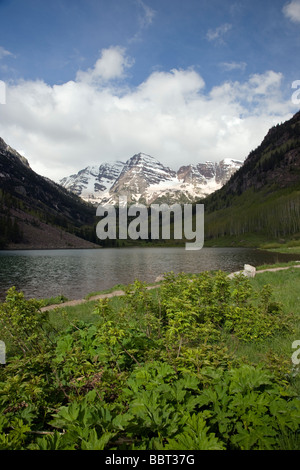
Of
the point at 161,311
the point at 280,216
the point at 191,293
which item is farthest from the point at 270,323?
the point at 280,216

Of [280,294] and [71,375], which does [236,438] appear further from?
[280,294]

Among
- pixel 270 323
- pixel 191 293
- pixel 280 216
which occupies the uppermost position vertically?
pixel 280 216

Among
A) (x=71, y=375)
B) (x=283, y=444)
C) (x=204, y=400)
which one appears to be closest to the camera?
(x=283, y=444)

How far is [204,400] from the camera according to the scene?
372 centimetres

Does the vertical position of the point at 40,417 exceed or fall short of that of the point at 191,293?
it falls short

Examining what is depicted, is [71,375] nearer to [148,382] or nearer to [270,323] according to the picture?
[148,382]

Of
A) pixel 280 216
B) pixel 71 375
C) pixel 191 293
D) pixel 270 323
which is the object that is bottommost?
pixel 71 375

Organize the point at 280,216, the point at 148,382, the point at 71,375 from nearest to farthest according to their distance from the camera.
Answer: the point at 148,382, the point at 71,375, the point at 280,216

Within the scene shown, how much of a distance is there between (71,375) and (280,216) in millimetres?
222465

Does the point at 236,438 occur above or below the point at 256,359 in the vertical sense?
above
